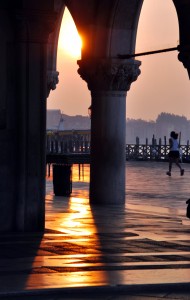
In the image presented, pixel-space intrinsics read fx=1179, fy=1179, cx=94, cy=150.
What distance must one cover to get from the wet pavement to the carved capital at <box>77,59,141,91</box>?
2781 millimetres

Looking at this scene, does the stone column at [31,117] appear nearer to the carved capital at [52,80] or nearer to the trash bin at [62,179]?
the trash bin at [62,179]

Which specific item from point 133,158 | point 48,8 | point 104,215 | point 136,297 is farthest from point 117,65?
point 133,158

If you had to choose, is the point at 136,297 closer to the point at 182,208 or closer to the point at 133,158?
the point at 182,208

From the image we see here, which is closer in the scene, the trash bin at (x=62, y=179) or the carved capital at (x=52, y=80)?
the trash bin at (x=62, y=179)

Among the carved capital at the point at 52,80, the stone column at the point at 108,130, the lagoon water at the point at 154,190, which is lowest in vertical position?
the lagoon water at the point at 154,190

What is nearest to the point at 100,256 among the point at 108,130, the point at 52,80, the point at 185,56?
the point at 185,56

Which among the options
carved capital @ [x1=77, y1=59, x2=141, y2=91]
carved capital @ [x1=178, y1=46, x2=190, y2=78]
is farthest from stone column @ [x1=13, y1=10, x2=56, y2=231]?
carved capital @ [x1=77, y1=59, x2=141, y2=91]

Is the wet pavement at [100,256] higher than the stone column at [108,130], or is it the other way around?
the stone column at [108,130]

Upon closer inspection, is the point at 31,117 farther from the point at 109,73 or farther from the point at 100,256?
the point at 109,73

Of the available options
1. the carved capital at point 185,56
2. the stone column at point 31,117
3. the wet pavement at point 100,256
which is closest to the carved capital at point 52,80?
the wet pavement at point 100,256

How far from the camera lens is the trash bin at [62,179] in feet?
83.1

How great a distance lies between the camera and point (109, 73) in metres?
22.0

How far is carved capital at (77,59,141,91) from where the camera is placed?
22.0 meters

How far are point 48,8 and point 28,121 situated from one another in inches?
58.1
